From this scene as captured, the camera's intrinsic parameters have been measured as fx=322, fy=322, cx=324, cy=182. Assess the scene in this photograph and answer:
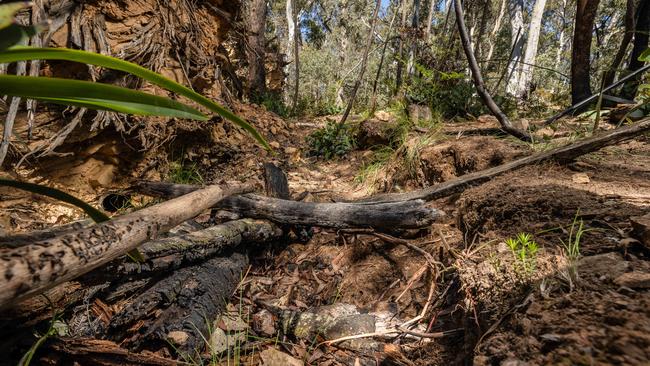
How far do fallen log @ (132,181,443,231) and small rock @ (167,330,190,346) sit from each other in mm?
1081

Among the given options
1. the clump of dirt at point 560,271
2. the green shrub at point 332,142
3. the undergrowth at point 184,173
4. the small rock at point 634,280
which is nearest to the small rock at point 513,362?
the clump of dirt at point 560,271

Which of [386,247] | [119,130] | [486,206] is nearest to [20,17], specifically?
[119,130]

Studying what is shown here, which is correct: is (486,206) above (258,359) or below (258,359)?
above

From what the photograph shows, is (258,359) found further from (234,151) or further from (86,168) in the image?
(234,151)

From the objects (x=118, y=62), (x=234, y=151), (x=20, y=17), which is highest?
(x=20, y=17)

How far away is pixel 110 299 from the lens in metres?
1.51

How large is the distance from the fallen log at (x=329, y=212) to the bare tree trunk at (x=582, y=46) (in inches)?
126

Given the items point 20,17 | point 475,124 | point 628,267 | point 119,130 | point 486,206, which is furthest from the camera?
point 475,124

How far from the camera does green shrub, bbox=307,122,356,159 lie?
441 centimetres

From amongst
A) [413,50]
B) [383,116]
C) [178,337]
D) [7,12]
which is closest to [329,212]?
[178,337]

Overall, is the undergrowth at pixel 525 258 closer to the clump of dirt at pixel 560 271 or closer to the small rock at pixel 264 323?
the clump of dirt at pixel 560 271

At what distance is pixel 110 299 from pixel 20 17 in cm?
228

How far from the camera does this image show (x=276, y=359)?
1.29 m

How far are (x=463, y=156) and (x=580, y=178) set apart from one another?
939mm
